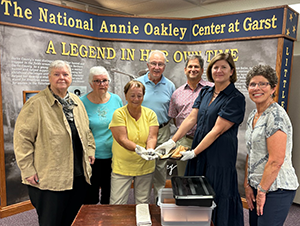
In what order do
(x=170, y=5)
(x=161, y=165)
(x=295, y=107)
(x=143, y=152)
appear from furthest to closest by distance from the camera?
(x=170, y=5), (x=295, y=107), (x=161, y=165), (x=143, y=152)

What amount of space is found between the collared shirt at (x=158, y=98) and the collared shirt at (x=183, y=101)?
8 cm

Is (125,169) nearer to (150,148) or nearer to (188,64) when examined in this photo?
(150,148)

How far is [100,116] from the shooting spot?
2.44 m

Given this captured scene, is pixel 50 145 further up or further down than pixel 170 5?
further down

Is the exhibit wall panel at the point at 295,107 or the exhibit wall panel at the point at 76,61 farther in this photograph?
the exhibit wall panel at the point at 295,107

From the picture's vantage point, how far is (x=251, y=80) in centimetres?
174

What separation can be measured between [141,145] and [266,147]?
1.03 m

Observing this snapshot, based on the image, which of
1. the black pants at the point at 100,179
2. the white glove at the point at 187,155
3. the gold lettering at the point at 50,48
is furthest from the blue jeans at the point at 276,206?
the gold lettering at the point at 50,48

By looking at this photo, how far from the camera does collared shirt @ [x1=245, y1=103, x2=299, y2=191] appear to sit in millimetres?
1609

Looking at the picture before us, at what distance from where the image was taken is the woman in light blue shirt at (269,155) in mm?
1594

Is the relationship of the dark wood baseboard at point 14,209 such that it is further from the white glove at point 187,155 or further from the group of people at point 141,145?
the white glove at point 187,155

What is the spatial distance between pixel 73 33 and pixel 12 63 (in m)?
0.83

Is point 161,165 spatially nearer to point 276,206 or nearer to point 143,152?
point 143,152

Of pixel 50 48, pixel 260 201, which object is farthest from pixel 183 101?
pixel 50 48
